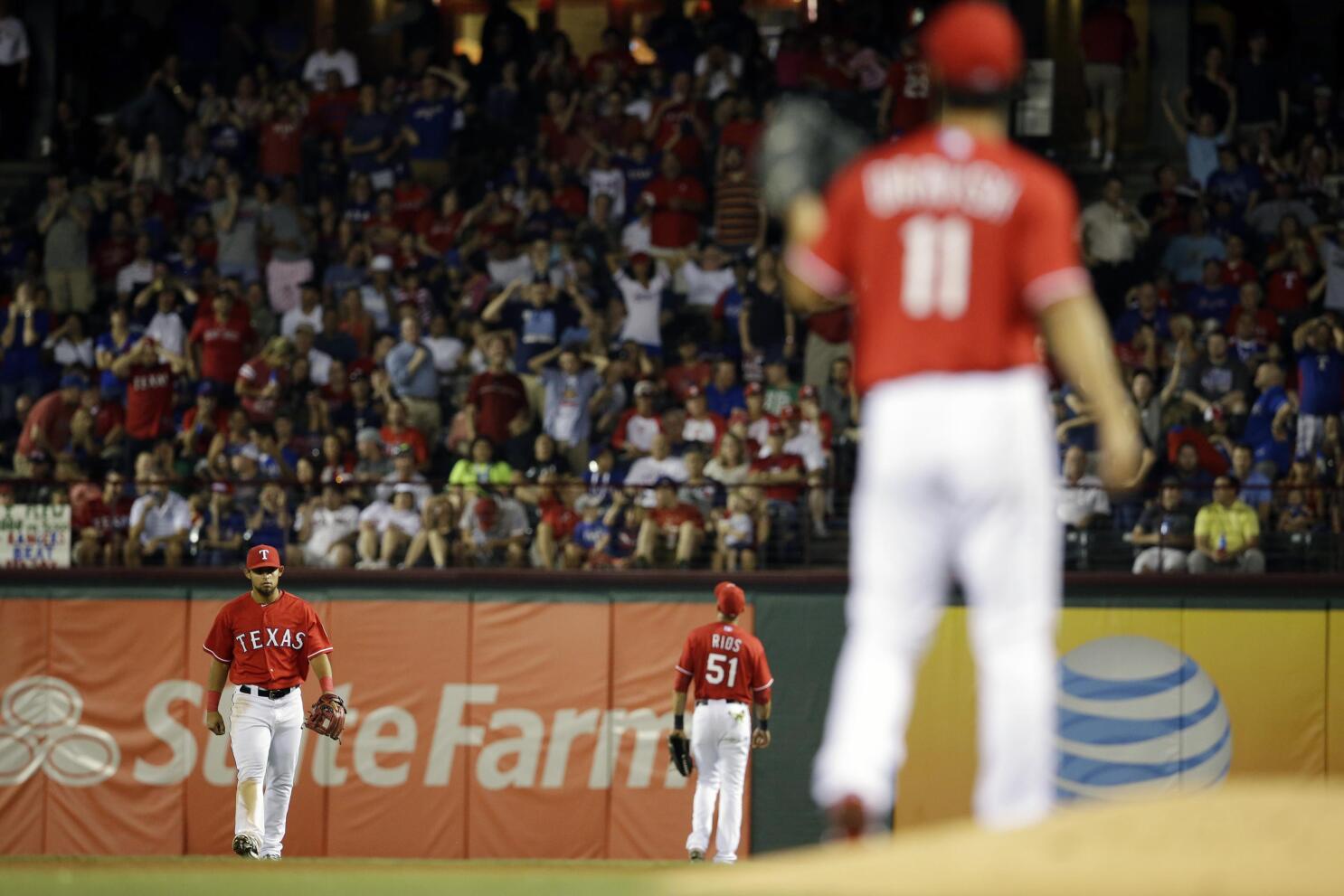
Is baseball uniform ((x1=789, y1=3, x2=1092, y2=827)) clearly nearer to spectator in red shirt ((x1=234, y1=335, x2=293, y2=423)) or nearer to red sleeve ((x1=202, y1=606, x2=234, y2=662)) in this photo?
red sleeve ((x1=202, y1=606, x2=234, y2=662))

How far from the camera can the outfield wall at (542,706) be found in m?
17.9

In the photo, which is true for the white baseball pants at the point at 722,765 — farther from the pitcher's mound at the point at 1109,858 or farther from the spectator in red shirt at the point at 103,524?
the pitcher's mound at the point at 1109,858

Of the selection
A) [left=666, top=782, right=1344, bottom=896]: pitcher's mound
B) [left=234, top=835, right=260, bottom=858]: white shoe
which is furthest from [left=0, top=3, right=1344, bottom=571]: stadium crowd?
[left=666, top=782, right=1344, bottom=896]: pitcher's mound

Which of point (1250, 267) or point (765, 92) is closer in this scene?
point (1250, 267)

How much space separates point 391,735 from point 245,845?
5.29m

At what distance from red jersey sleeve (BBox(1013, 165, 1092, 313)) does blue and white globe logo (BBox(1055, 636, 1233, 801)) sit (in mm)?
12934

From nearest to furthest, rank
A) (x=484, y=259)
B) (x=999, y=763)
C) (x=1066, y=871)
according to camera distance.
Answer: (x=1066, y=871) < (x=999, y=763) < (x=484, y=259)

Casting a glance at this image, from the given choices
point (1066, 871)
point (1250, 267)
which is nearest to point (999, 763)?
point (1066, 871)

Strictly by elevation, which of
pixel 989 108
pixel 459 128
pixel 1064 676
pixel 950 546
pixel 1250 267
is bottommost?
pixel 1064 676

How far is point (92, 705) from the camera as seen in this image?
18.8 metres

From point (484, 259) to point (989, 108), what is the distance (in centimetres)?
1550

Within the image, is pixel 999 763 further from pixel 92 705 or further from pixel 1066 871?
pixel 92 705

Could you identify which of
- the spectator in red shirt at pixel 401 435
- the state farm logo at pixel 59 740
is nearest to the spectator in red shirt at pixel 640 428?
the spectator in red shirt at pixel 401 435

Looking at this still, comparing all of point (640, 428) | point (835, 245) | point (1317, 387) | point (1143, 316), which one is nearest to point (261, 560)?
point (640, 428)
